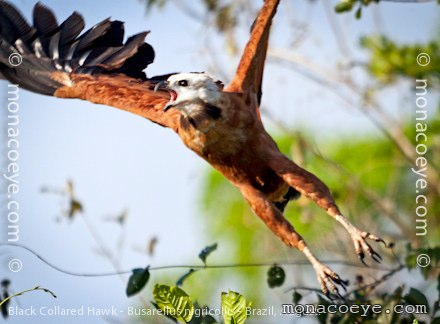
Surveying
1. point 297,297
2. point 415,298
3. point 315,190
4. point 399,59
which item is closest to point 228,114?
point 315,190

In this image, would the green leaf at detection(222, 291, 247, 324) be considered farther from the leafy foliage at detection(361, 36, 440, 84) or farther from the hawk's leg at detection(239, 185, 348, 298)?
the leafy foliage at detection(361, 36, 440, 84)

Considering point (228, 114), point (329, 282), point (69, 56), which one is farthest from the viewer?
point (69, 56)

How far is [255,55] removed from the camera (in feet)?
17.9

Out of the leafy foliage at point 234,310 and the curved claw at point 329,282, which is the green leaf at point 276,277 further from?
the leafy foliage at point 234,310

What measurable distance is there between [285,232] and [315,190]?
25 centimetres

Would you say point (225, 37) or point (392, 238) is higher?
point (225, 37)

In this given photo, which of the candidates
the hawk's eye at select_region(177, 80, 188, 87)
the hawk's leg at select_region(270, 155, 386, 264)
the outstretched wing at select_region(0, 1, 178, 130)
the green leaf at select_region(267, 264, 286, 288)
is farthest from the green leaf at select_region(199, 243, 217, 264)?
the outstretched wing at select_region(0, 1, 178, 130)

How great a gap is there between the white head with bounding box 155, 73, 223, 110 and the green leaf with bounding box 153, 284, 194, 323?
135 cm

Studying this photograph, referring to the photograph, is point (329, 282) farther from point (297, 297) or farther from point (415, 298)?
point (415, 298)

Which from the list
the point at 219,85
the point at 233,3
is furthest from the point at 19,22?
the point at 233,3

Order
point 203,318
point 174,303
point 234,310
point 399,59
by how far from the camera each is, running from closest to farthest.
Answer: point 234,310
point 174,303
point 203,318
point 399,59

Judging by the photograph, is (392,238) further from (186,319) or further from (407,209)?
(186,319)

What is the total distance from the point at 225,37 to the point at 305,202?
1656 millimetres

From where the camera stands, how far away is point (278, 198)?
5.68m
